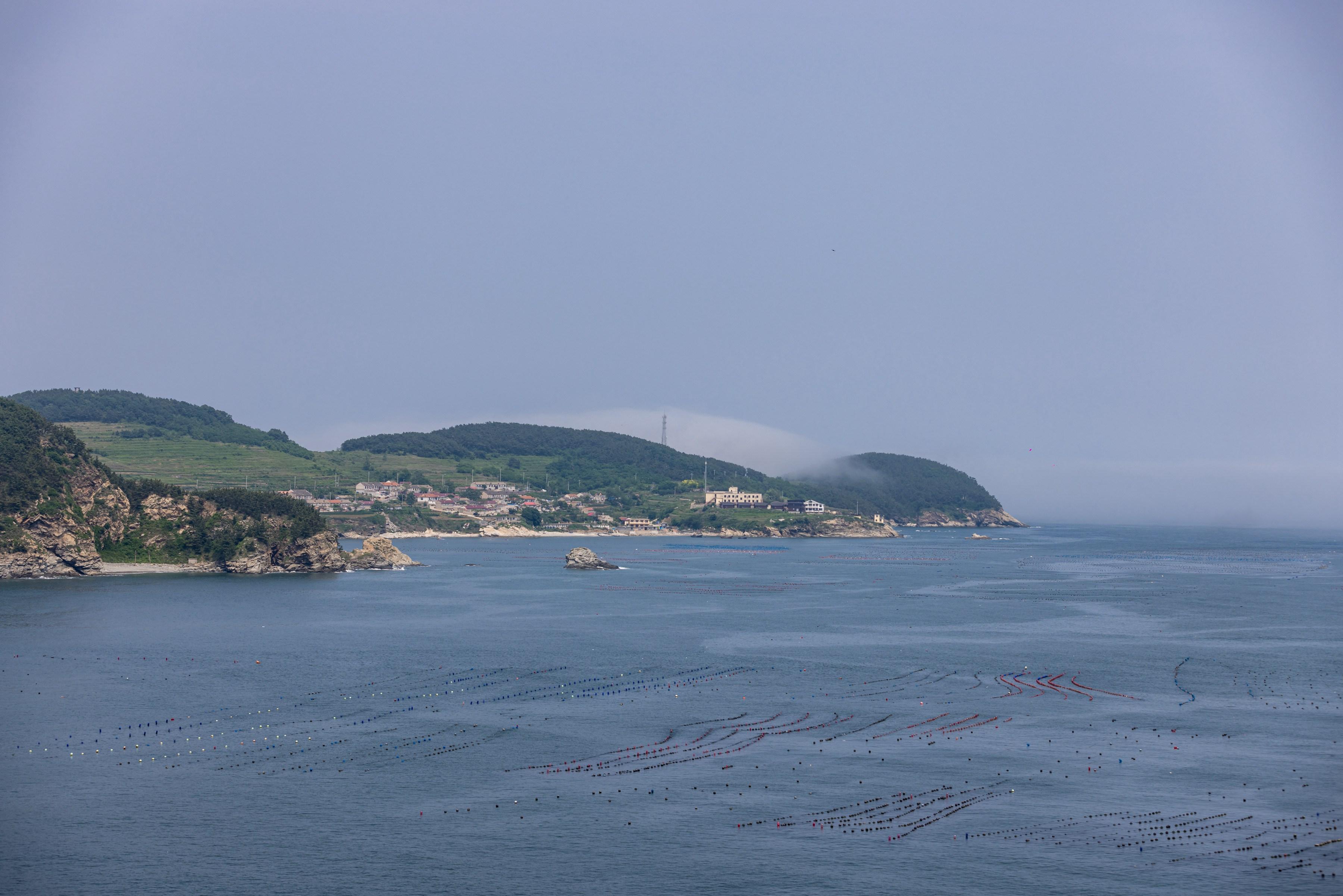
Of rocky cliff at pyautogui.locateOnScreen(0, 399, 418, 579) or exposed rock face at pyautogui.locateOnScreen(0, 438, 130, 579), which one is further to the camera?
rocky cliff at pyautogui.locateOnScreen(0, 399, 418, 579)

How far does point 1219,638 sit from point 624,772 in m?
87.7

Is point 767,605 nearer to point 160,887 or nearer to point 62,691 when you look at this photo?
point 62,691

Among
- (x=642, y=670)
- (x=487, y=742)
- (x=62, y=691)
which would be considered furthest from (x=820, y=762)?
(x=62, y=691)

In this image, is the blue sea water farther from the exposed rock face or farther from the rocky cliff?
the rocky cliff

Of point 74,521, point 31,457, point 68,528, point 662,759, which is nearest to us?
point 662,759

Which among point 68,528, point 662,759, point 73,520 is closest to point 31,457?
point 73,520

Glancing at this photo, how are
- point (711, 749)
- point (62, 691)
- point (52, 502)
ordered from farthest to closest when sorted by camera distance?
1. point (52, 502)
2. point (62, 691)
3. point (711, 749)

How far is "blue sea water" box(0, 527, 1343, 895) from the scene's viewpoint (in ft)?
160

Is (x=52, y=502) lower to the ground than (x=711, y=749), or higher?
higher

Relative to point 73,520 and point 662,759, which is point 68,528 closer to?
point 73,520

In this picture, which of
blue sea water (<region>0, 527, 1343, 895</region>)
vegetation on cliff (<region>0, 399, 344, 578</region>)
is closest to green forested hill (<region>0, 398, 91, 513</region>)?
vegetation on cliff (<region>0, 399, 344, 578</region>)

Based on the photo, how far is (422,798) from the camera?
5828 centimetres

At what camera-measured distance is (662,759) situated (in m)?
66.3

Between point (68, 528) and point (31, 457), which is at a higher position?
point (31, 457)
